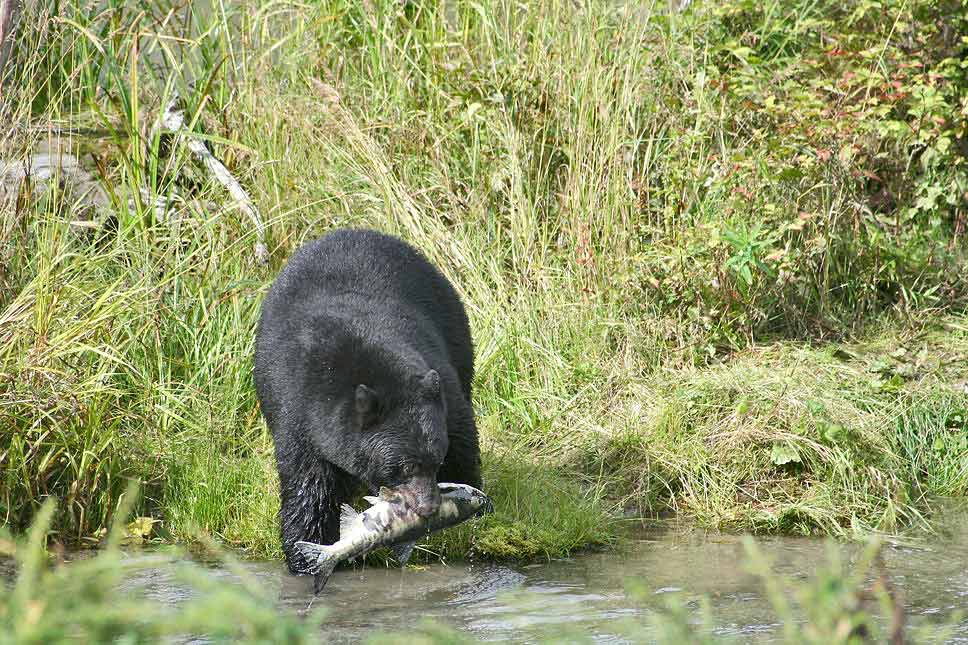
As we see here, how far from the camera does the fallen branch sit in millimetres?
6914

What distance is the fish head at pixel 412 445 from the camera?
4.31 meters

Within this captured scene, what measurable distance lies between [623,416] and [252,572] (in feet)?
7.06

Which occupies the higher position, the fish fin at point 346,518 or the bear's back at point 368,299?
the bear's back at point 368,299

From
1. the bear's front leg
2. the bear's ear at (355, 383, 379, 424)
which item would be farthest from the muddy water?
the bear's ear at (355, 383, 379, 424)

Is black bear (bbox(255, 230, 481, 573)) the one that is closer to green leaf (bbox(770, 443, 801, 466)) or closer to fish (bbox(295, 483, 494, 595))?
fish (bbox(295, 483, 494, 595))

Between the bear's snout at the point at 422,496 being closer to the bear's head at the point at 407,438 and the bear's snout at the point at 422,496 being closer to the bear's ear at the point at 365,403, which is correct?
the bear's head at the point at 407,438

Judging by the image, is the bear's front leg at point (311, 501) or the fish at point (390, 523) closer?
the fish at point (390, 523)

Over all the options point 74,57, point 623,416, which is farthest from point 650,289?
point 74,57

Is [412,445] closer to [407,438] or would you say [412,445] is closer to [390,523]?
[407,438]

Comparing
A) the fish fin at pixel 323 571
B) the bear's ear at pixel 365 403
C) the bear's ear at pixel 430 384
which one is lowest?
the fish fin at pixel 323 571

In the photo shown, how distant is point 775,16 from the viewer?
794cm

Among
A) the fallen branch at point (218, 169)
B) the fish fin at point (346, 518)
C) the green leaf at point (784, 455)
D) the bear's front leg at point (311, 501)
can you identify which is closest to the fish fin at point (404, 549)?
the fish fin at point (346, 518)

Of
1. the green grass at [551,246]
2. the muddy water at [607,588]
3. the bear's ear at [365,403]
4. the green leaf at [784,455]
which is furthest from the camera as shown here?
the green leaf at [784,455]

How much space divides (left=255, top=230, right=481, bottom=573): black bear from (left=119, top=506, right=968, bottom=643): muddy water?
349 millimetres
